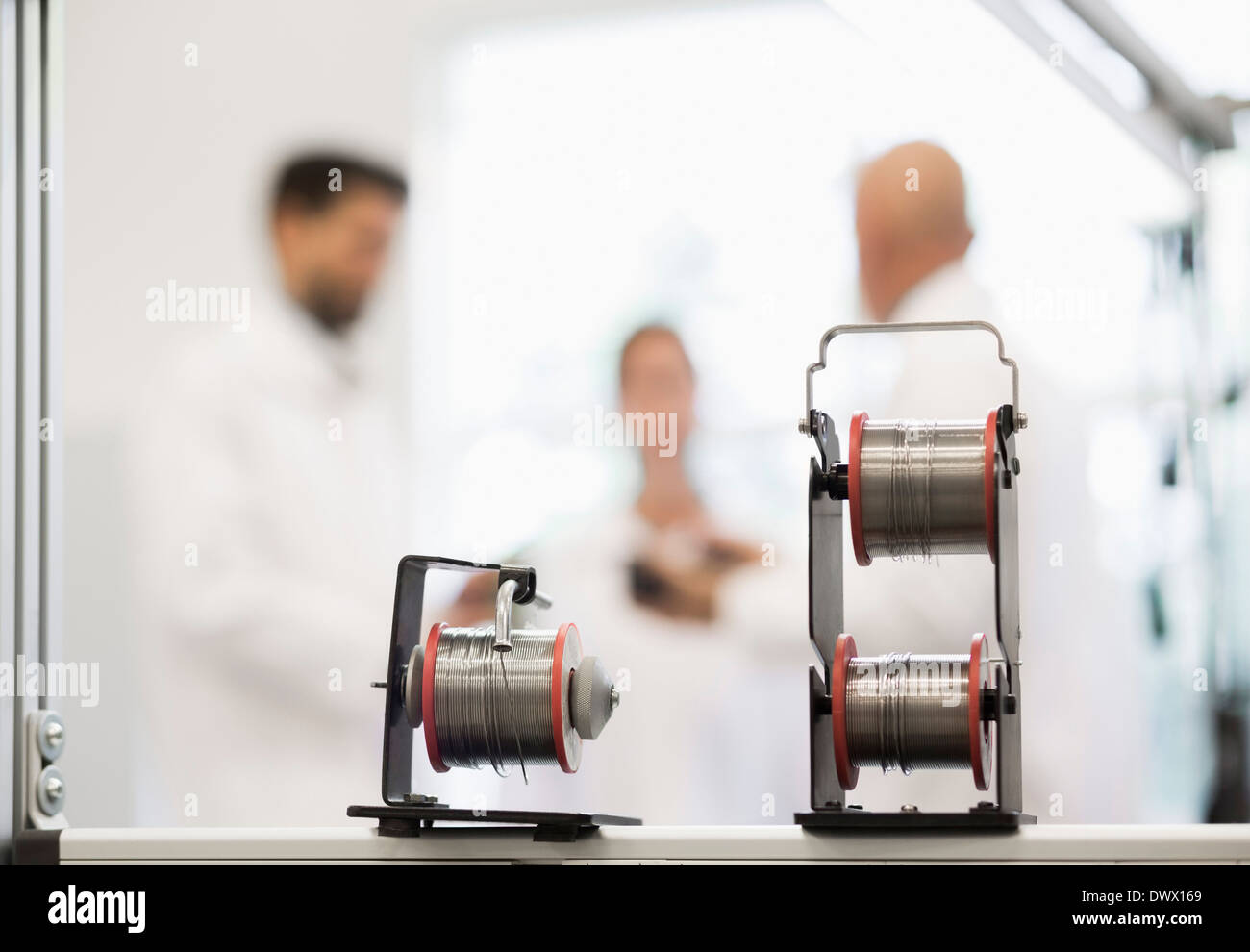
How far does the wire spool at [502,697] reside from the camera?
75.7 inches

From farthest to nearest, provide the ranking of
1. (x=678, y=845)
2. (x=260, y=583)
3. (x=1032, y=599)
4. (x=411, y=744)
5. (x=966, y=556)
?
(x=260, y=583) → (x=1032, y=599) → (x=966, y=556) → (x=411, y=744) → (x=678, y=845)

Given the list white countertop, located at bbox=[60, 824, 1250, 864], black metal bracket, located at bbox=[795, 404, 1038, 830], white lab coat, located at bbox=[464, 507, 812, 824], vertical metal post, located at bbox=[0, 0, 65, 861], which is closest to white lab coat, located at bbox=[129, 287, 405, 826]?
white lab coat, located at bbox=[464, 507, 812, 824]

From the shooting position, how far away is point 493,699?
192 centimetres

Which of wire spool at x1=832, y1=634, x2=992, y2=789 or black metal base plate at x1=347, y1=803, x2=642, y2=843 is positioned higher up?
wire spool at x1=832, y1=634, x2=992, y2=789

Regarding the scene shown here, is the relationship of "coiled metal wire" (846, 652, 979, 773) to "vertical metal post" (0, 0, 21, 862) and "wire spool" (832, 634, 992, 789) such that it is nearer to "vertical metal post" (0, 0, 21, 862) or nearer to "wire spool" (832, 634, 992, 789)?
"wire spool" (832, 634, 992, 789)

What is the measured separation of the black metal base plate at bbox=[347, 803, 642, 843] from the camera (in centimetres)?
187

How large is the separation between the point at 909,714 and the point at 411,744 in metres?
0.69

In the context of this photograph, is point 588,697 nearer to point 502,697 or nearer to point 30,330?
point 502,697

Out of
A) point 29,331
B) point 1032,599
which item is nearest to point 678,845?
point 29,331

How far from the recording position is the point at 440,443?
3.99m

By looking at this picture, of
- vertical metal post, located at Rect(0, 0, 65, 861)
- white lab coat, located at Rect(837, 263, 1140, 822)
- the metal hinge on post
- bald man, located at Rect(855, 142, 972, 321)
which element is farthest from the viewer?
bald man, located at Rect(855, 142, 972, 321)

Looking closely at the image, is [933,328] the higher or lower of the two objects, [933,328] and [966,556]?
the higher

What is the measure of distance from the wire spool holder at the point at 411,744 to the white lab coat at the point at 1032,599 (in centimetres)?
134
